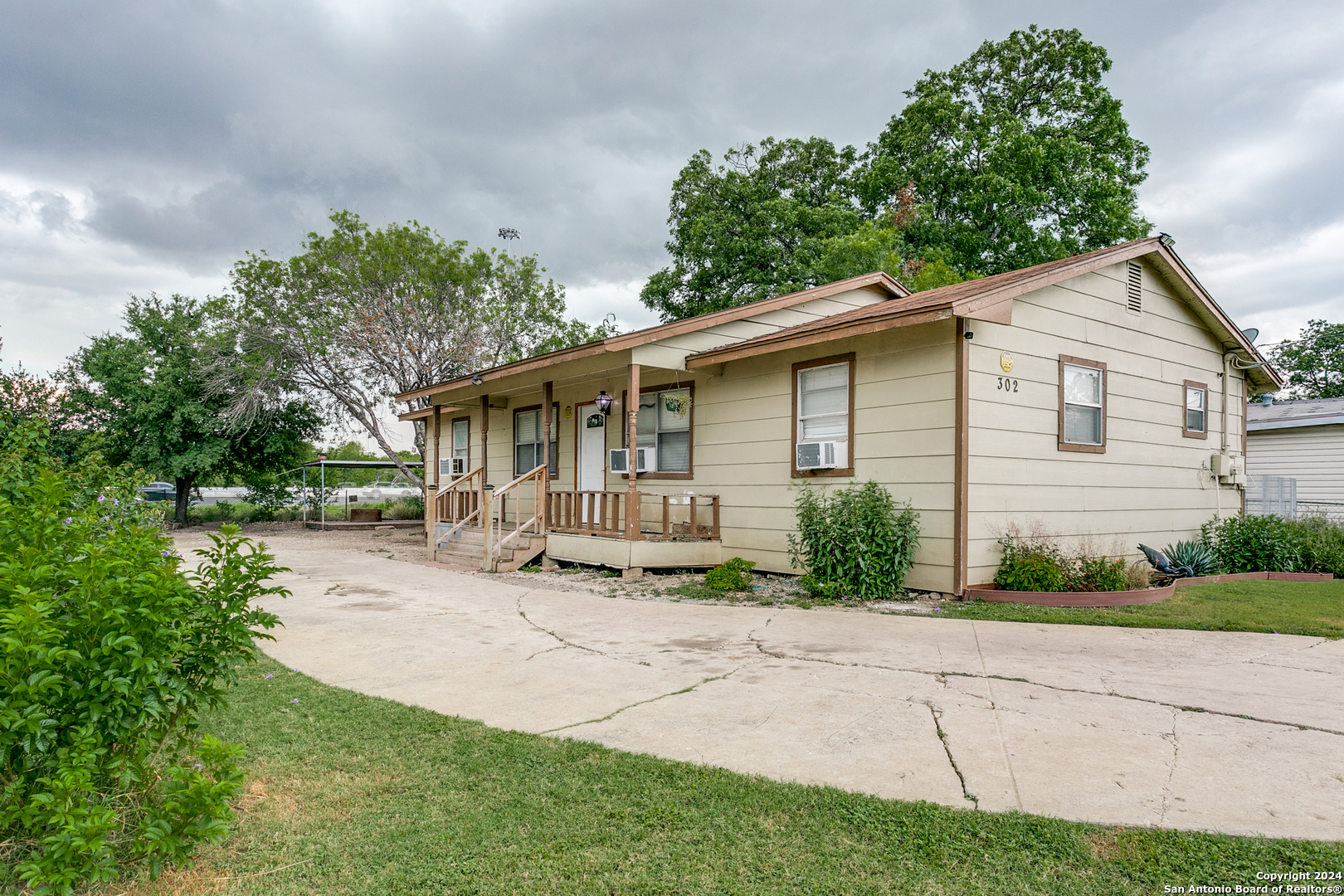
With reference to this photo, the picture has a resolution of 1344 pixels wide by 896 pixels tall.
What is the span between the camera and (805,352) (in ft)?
32.2

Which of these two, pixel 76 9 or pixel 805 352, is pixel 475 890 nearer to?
pixel 805 352

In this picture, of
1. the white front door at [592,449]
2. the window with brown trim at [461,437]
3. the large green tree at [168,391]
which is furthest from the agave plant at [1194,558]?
the large green tree at [168,391]

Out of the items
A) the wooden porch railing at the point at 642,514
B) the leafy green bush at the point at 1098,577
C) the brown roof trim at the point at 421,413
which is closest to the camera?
the leafy green bush at the point at 1098,577

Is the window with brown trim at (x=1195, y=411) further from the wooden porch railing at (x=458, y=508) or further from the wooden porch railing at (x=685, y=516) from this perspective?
the wooden porch railing at (x=458, y=508)

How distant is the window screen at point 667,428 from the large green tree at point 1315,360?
40877mm

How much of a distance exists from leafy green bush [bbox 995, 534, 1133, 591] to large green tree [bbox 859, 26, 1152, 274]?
16.9 m

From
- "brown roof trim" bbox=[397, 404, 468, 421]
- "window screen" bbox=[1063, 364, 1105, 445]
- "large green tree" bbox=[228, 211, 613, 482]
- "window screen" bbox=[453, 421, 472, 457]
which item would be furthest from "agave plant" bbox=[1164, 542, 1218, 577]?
"large green tree" bbox=[228, 211, 613, 482]

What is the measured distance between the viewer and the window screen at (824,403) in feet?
30.9

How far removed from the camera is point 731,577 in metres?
9.23

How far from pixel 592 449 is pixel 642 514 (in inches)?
75.9

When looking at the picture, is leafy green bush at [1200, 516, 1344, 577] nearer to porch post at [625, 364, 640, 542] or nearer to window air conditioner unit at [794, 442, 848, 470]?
window air conditioner unit at [794, 442, 848, 470]

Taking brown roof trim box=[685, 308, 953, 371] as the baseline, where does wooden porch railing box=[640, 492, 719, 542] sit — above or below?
below

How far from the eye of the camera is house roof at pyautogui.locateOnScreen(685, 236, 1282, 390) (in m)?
8.05

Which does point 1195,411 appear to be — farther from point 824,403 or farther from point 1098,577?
point 824,403
